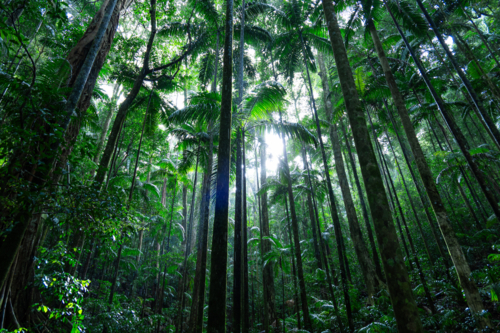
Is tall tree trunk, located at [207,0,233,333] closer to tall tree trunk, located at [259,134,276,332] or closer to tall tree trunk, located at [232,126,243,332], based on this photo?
tall tree trunk, located at [232,126,243,332]

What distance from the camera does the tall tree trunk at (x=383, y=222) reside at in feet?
9.66

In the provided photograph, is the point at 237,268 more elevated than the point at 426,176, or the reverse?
the point at 426,176

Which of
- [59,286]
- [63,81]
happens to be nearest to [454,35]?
[63,81]

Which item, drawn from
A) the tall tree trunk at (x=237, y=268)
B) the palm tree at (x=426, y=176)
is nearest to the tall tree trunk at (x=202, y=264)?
the tall tree trunk at (x=237, y=268)

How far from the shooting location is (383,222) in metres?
3.45

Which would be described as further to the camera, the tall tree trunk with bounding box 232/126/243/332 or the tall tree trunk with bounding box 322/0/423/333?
the tall tree trunk with bounding box 232/126/243/332

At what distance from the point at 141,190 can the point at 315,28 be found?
43.0ft

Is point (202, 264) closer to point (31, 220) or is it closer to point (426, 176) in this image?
point (31, 220)

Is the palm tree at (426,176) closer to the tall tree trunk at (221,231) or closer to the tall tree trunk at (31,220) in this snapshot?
the tall tree trunk at (221,231)

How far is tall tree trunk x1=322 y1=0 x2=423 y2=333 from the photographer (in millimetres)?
2943

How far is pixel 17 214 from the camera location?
9.33ft

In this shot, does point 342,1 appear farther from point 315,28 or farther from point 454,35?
point 454,35

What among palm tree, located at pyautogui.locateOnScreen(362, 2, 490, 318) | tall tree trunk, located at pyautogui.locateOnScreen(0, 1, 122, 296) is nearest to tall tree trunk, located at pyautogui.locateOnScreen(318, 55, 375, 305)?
palm tree, located at pyautogui.locateOnScreen(362, 2, 490, 318)

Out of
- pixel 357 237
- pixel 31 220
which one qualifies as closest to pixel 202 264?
pixel 31 220
